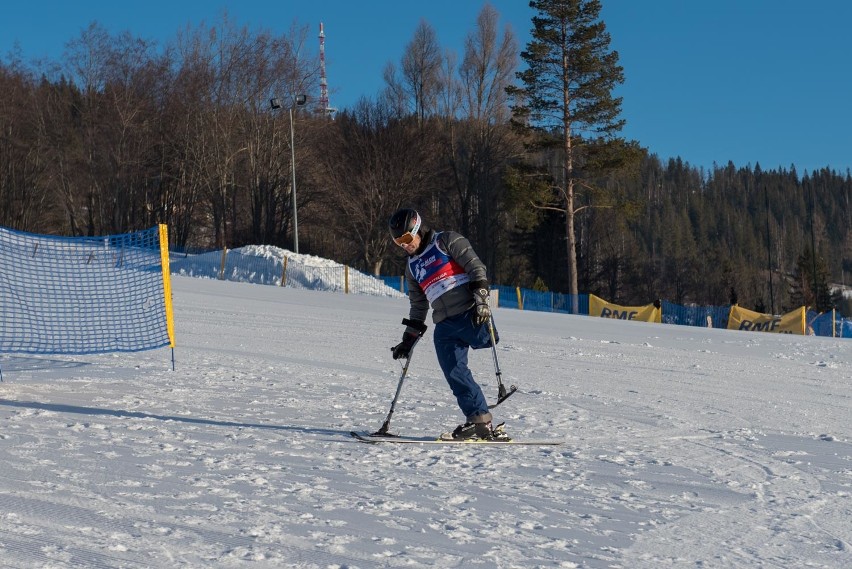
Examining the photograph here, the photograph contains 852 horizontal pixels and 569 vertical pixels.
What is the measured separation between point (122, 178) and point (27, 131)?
7801 mm

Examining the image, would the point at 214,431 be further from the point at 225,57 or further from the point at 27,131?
the point at 27,131

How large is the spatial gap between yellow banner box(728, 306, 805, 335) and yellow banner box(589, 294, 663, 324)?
7.86ft

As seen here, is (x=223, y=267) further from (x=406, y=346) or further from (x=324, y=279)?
(x=406, y=346)

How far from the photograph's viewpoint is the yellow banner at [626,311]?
28781 millimetres

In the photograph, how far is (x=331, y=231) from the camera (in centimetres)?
4997

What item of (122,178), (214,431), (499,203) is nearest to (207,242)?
(122,178)

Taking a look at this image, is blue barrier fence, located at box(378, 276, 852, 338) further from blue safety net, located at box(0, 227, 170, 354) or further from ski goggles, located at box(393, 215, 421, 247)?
ski goggles, located at box(393, 215, 421, 247)

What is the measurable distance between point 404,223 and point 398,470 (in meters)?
1.70

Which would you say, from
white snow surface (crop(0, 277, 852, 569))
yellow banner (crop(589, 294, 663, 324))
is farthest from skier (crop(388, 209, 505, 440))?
yellow banner (crop(589, 294, 663, 324))

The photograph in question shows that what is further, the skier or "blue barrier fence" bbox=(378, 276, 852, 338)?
"blue barrier fence" bbox=(378, 276, 852, 338)

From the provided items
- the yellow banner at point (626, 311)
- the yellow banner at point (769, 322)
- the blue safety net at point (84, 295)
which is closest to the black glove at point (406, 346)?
the blue safety net at point (84, 295)

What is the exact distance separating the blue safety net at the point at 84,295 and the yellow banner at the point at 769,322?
19444mm

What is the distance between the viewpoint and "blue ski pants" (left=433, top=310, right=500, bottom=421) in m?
6.00

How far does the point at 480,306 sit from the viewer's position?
19.1 ft
